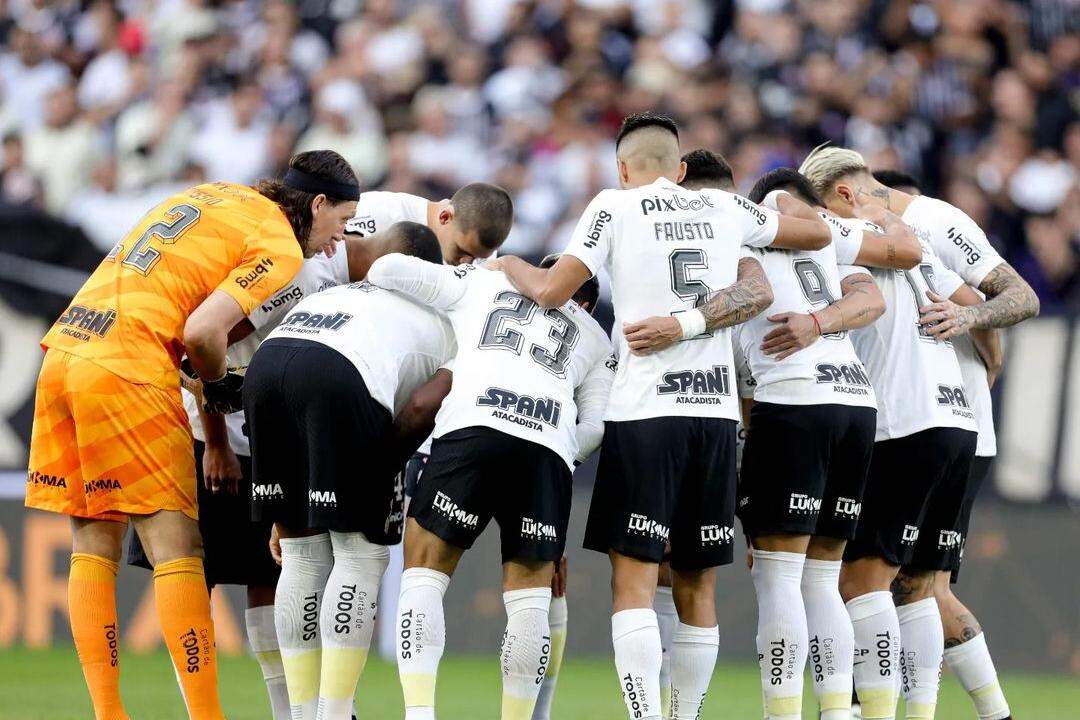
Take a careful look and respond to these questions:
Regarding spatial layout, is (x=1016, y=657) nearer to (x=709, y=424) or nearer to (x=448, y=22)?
(x=709, y=424)

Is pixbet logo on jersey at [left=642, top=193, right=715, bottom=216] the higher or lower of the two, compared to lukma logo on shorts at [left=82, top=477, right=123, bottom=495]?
higher

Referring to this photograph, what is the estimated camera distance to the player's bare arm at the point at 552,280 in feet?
22.1

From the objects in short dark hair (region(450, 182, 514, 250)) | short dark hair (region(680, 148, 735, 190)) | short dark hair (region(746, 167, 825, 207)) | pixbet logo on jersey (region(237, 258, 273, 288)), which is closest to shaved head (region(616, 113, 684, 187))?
short dark hair (region(680, 148, 735, 190))

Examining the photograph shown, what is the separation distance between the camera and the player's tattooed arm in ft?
25.0

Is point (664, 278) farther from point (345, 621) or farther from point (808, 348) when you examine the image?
point (345, 621)

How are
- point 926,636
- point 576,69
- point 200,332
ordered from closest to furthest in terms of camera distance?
1. point 200,332
2. point 926,636
3. point 576,69

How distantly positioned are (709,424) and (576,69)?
9105 millimetres

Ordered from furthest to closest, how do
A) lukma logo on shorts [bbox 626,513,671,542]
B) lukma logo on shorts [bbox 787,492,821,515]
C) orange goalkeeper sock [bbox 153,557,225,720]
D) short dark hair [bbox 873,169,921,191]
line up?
short dark hair [bbox 873,169,921,191] < lukma logo on shorts [bbox 787,492,821,515] < orange goalkeeper sock [bbox 153,557,225,720] < lukma logo on shorts [bbox 626,513,671,542]

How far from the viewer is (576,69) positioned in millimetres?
15164

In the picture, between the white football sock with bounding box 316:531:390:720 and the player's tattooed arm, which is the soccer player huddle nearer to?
the white football sock with bounding box 316:531:390:720

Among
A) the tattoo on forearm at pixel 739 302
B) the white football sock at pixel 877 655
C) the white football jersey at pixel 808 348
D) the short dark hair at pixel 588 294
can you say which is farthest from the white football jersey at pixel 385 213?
the white football sock at pixel 877 655

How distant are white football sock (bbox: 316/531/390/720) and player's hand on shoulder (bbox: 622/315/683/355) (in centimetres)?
150

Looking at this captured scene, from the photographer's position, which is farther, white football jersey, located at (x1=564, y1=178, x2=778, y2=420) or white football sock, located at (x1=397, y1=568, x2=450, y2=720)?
white football jersey, located at (x1=564, y1=178, x2=778, y2=420)

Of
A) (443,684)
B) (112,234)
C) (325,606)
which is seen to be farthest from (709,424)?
(112,234)
